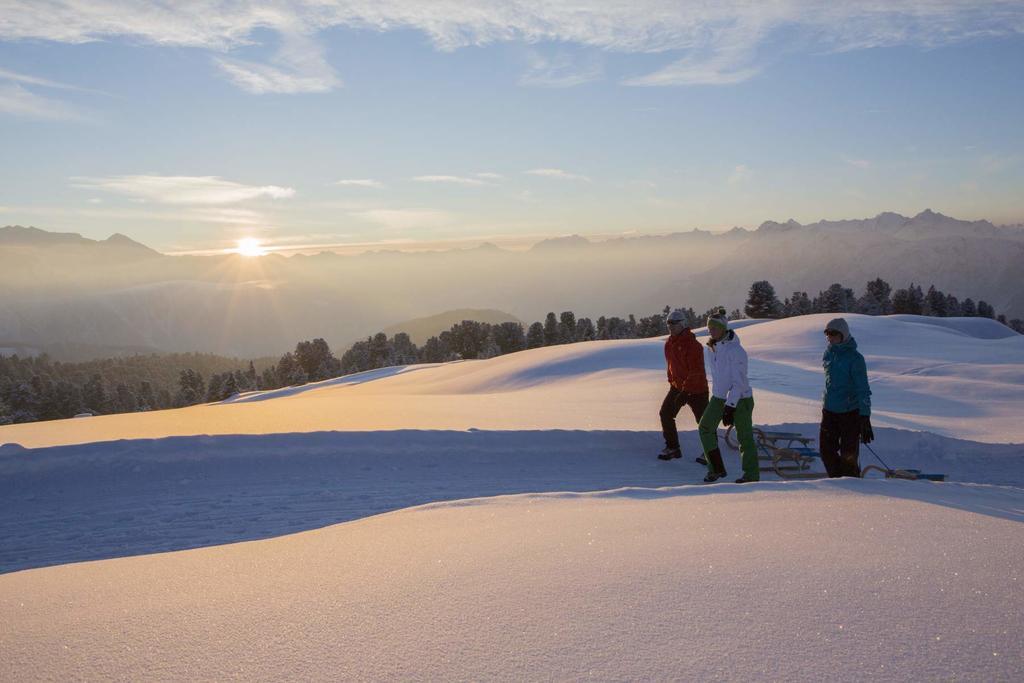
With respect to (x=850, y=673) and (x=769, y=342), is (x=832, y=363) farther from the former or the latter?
(x=769, y=342)

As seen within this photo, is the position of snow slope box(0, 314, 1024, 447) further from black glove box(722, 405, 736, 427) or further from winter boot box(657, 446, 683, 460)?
black glove box(722, 405, 736, 427)

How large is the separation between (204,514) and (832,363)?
7.53 m

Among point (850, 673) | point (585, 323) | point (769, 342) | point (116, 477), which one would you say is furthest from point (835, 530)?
point (585, 323)

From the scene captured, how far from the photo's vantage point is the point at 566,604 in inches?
152

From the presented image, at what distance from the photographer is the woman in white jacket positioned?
358 inches

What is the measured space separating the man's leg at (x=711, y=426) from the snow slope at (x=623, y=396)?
2688 millimetres

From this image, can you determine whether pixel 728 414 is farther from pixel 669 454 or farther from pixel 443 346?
pixel 443 346

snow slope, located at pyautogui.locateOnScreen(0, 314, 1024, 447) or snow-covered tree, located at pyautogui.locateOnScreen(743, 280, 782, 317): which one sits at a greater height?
snow-covered tree, located at pyautogui.locateOnScreen(743, 280, 782, 317)

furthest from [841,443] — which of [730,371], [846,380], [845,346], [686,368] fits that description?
[686,368]

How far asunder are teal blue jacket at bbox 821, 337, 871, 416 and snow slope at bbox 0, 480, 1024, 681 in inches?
87.0

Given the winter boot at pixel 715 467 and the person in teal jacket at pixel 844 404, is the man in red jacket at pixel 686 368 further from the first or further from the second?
the person in teal jacket at pixel 844 404

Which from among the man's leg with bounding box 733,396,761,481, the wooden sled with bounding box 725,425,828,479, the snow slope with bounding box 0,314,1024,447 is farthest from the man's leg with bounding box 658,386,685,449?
the man's leg with bounding box 733,396,761,481

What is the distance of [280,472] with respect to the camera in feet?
32.7

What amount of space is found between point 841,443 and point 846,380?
771 mm
